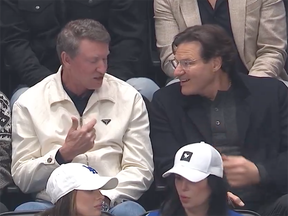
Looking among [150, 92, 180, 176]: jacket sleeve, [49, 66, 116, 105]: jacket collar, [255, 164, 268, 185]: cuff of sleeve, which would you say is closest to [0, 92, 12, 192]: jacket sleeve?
[49, 66, 116, 105]: jacket collar

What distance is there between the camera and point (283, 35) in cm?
511

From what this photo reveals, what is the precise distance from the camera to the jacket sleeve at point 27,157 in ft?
13.9

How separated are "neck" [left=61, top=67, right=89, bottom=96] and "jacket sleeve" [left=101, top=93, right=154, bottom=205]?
27cm

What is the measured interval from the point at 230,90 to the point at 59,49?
A: 864 millimetres

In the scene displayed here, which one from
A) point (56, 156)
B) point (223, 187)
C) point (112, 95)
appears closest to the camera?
point (223, 187)

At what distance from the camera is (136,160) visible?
171 inches

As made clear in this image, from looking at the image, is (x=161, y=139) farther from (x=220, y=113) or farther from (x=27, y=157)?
(x=27, y=157)

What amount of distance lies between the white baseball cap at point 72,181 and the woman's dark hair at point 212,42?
973 millimetres

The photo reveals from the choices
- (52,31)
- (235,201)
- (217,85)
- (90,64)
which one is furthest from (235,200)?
(52,31)

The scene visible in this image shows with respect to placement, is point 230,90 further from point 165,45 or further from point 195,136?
point 165,45

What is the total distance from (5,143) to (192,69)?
984 millimetres

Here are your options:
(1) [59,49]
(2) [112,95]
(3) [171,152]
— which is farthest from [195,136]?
(1) [59,49]

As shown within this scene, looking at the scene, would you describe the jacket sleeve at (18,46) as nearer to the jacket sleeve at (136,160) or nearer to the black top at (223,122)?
the jacket sleeve at (136,160)

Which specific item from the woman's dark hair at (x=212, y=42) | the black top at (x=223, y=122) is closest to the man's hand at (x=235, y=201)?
the black top at (x=223, y=122)
